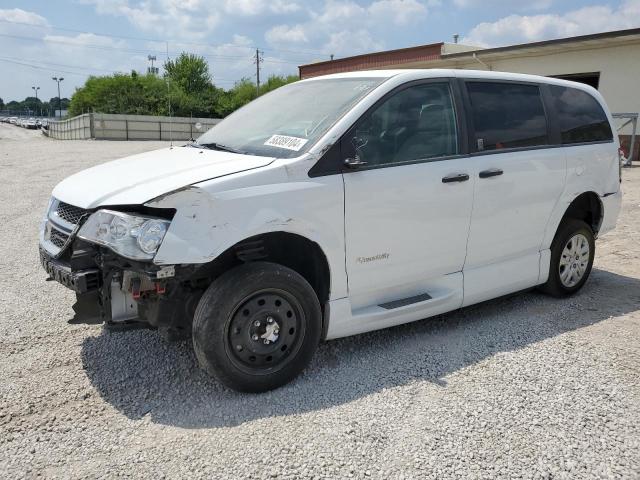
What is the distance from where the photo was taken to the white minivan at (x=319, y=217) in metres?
3.17

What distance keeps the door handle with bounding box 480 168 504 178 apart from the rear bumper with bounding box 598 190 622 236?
1.69m

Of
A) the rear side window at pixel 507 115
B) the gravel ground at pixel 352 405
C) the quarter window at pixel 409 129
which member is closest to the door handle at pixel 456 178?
the quarter window at pixel 409 129

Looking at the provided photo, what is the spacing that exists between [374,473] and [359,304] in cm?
129

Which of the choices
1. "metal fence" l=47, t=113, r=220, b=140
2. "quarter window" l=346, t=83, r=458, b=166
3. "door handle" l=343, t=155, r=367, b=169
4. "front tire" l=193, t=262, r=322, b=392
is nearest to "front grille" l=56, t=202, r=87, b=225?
"front tire" l=193, t=262, r=322, b=392

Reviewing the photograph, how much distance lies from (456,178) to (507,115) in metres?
0.94

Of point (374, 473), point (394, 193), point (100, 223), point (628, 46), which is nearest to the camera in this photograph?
point (374, 473)

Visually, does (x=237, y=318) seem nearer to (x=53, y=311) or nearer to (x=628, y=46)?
(x=53, y=311)

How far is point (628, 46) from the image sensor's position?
714 inches

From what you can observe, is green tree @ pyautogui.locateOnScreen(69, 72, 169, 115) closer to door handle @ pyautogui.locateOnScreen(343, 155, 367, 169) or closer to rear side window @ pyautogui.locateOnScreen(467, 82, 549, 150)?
rear side window @ pyautogui.locateOnScreen(467, 82, 549, 150)

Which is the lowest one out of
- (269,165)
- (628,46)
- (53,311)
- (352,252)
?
(53,311)

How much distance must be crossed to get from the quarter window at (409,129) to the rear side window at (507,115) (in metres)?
0.28

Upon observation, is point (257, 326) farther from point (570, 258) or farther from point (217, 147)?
point (570, 258)

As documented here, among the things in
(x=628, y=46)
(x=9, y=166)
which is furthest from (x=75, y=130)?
(x=628, y=46)

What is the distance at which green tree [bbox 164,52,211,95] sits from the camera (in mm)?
68250
